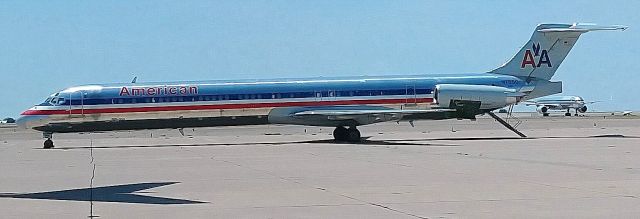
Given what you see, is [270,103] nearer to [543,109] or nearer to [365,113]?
[365,113]

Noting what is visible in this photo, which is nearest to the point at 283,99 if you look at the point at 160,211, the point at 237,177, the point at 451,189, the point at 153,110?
the point at 153,110

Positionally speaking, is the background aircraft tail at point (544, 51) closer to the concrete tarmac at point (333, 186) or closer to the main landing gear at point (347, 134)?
the main landing gear at point (347, 134)

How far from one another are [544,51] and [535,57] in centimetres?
50

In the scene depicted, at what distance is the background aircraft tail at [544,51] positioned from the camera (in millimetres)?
38531

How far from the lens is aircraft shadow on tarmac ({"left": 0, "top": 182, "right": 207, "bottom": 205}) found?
1323cm

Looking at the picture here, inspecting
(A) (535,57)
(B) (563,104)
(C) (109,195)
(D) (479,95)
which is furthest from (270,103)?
(B) (563,104)

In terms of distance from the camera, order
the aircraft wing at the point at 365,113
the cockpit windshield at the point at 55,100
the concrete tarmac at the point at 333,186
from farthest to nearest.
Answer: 1. the aircraft wing at the point at 365,113
2. the cockpit windshield at the point at 55,100
3. the concrete tarmac at the point at 333,186

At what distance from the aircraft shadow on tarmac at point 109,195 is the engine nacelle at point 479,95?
21370 mm

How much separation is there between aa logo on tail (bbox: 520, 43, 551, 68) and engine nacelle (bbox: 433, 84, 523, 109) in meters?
1.54

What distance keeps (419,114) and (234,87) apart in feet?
24.1

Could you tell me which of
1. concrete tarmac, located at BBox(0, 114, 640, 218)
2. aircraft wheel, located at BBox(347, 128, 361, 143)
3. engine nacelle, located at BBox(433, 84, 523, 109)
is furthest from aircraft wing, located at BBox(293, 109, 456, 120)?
concrete tarmac, located at BBox(0, 114, 640, 218)

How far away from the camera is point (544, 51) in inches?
1523

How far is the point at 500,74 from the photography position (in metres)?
38.7

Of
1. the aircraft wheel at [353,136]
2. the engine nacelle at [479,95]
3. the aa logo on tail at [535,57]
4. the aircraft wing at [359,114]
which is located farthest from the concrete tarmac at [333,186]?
the aa logo on tail at [535,57]
